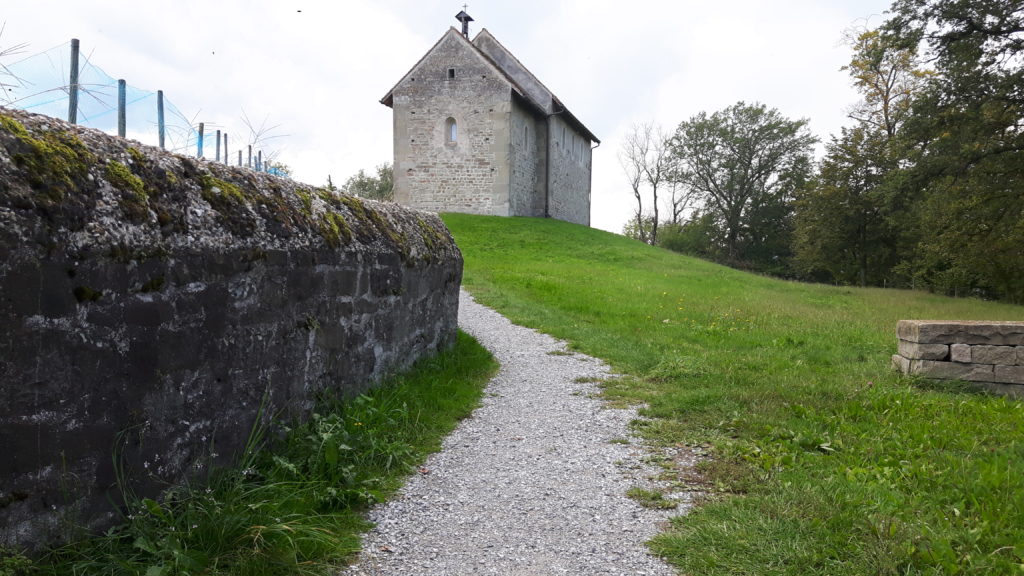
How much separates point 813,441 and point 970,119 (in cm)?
1467

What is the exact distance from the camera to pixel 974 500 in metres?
3.46

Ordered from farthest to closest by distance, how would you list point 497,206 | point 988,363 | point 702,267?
1. point 497,206
2. point 702,267
3. point 988,363

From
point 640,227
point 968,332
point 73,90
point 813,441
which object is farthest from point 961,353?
point 640,227

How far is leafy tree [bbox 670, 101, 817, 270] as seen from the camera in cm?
4506

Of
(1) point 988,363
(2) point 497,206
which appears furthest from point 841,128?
(1) point 988,363

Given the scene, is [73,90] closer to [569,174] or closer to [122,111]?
[122,111]

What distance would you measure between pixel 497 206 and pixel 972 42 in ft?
66.4

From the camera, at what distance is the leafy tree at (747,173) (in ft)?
148

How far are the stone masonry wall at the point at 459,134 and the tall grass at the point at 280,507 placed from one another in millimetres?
26820

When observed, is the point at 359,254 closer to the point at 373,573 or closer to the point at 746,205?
the point at 373,573

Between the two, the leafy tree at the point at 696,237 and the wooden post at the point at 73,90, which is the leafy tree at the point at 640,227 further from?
the wooden post at the point at 73,90

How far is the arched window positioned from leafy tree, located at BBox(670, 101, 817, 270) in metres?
24.0

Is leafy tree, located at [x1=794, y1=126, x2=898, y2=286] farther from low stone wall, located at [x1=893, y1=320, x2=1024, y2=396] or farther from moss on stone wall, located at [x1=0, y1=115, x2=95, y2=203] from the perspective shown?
moss on stone wall, located at [x1=0, y1=115, x2=95, y2=203]

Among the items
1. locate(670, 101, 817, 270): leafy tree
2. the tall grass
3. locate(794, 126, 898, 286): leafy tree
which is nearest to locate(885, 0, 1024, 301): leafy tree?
locate(794, 126, 898, 286): leafy tree
